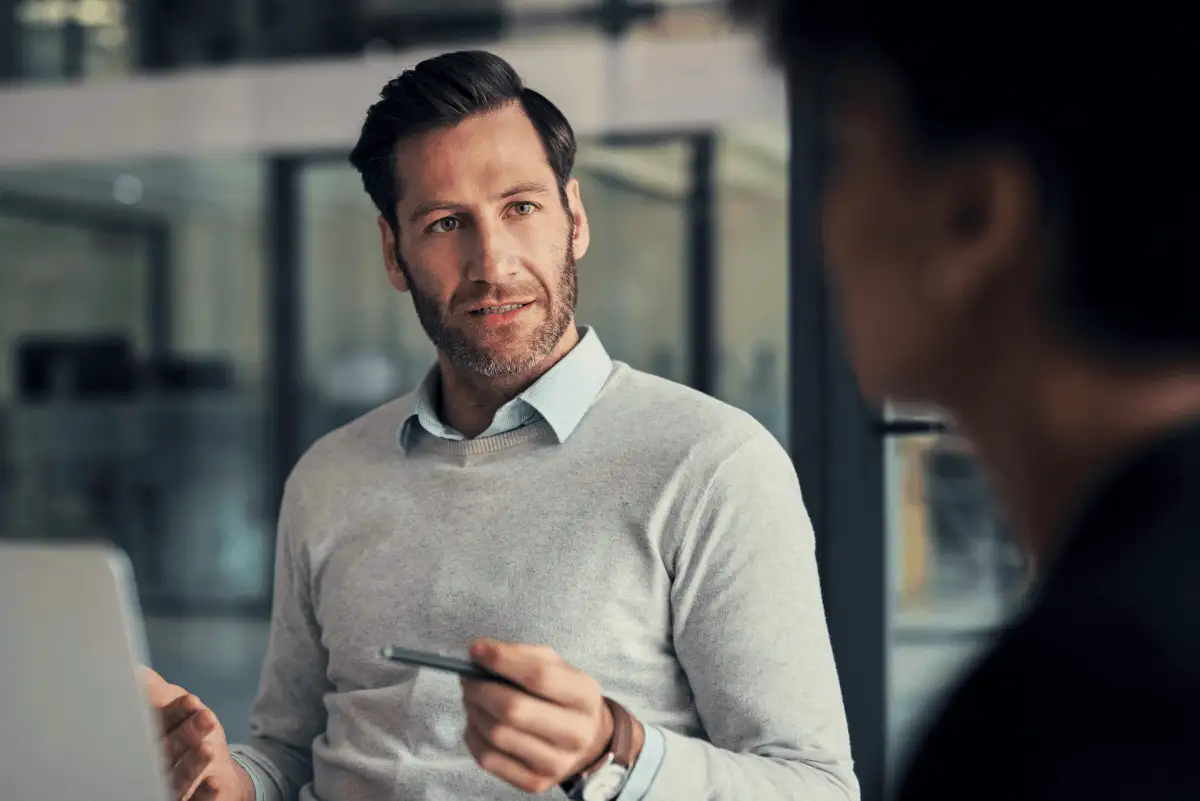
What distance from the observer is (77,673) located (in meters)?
0.81

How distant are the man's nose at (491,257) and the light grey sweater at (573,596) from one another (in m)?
0.17

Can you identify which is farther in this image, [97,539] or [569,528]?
[97,539]

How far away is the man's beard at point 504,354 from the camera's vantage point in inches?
60.7

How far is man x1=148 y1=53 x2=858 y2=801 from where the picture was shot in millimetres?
1322

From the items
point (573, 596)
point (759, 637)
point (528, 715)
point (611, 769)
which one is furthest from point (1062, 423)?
point (573, 596)

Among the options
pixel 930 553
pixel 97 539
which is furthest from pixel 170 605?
pixel 930 553

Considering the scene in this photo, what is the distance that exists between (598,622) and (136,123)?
4194mm

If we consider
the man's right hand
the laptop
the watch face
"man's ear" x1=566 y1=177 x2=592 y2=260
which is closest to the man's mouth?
"man's ear" x1=566 y1=177 x2=592 y2=260

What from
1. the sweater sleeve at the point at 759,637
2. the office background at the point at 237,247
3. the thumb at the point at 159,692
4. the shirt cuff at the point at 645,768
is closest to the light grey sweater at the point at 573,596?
the sweater sleeve at the point at 759,637

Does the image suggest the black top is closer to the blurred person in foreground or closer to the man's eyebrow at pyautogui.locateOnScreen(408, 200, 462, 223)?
the blurred person in foreground

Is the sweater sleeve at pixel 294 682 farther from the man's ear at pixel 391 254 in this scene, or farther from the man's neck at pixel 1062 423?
the man's neck at pixel 1062 423

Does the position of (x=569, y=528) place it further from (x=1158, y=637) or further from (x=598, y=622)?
(x=1158, y=637)

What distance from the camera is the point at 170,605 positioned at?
521 cm

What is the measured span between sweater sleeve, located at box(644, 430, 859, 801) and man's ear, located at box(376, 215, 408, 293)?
1.66 ft
